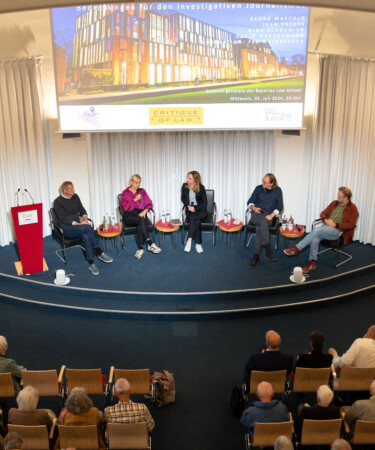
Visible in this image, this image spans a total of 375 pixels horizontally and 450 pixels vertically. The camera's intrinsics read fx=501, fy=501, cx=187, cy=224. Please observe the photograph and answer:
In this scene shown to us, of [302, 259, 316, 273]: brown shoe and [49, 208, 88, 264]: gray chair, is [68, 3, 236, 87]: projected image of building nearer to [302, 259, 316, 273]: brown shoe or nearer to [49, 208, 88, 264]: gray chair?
[49, 208, 88, 264]: gray chair

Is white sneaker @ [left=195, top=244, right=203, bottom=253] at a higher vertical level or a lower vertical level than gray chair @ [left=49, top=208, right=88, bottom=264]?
lower

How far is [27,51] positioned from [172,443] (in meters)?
6.40

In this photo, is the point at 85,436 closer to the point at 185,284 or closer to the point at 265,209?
the point at 185,284

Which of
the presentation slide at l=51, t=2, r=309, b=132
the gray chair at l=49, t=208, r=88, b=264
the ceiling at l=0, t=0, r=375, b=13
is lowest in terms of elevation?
the gray chair at l=49, t=208, r=88, b=264

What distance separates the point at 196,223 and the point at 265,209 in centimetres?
110

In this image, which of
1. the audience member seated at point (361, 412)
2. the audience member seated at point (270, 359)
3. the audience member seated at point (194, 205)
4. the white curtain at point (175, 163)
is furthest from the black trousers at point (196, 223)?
the audience member seated at point (361, 412)

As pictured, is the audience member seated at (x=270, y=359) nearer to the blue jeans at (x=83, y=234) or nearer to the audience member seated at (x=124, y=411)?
the audience member seated at (x=124, y=411)

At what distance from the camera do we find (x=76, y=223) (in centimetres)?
750

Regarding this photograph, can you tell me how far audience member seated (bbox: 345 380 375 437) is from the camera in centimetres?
401

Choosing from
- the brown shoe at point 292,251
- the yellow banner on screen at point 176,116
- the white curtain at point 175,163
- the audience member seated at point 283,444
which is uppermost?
the yellow banner on screen at point 176,116

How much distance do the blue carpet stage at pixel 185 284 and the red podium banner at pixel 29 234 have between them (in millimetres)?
204

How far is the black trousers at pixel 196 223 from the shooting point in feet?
25.9

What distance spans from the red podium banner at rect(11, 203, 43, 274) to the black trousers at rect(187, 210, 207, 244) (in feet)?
7.46

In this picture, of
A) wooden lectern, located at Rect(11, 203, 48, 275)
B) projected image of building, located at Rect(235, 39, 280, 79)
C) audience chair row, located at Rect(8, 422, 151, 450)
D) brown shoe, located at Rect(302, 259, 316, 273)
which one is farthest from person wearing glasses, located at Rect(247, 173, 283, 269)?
audience chair row, located at Rect(8, 422, 151, 450)
